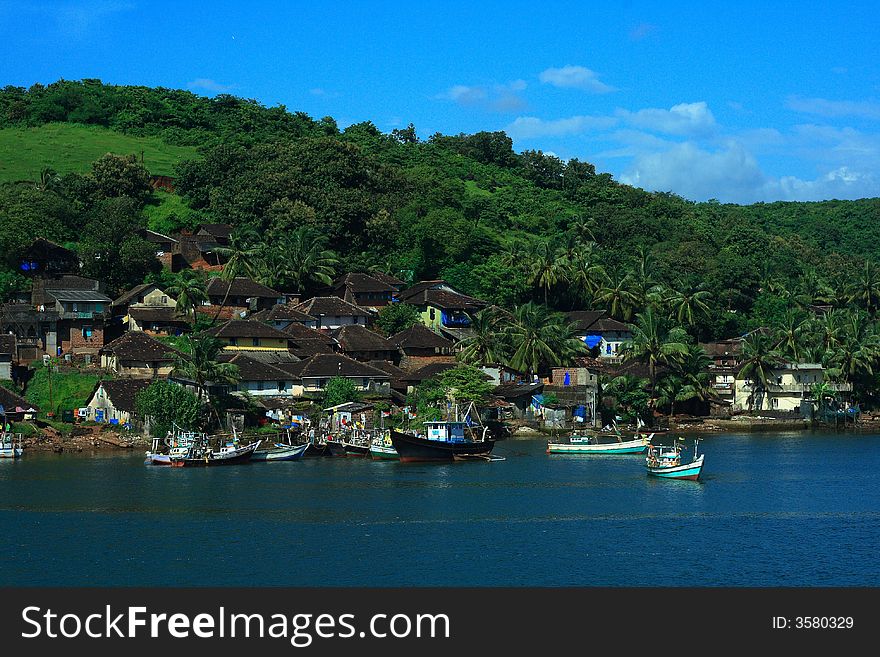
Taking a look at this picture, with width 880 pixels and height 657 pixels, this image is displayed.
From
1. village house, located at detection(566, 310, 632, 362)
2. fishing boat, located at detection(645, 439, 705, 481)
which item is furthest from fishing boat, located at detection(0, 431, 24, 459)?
village house, located at detection(566, 310, 632, 362)

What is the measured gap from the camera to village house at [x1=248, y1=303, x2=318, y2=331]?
86375 millimetres

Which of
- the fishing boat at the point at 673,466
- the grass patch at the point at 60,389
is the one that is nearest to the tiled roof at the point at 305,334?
the grass patch at the point at 60,389

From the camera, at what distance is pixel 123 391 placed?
70062 millimetres

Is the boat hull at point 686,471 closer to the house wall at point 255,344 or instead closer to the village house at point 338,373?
the village house at point 338,373

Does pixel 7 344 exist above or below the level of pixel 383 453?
above

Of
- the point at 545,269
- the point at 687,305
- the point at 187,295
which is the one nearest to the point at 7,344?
the point at 187,295

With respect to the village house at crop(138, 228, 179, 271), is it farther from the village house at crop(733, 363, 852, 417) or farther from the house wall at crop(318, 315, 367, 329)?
the village house at crop(733, 363, 852, 417)

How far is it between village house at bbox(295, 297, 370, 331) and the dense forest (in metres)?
5.70

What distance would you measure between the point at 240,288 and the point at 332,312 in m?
7.69

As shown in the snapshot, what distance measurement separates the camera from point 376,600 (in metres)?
31.3

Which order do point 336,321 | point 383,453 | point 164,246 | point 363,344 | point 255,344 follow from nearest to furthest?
point 383,453, point 255,344, point 363,344, point 336,321, point 164,246

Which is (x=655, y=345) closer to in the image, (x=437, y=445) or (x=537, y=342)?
(x=537, y=342)

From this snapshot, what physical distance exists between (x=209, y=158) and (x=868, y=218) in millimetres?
109590

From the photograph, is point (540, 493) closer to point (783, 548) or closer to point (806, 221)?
point (783, 548)
